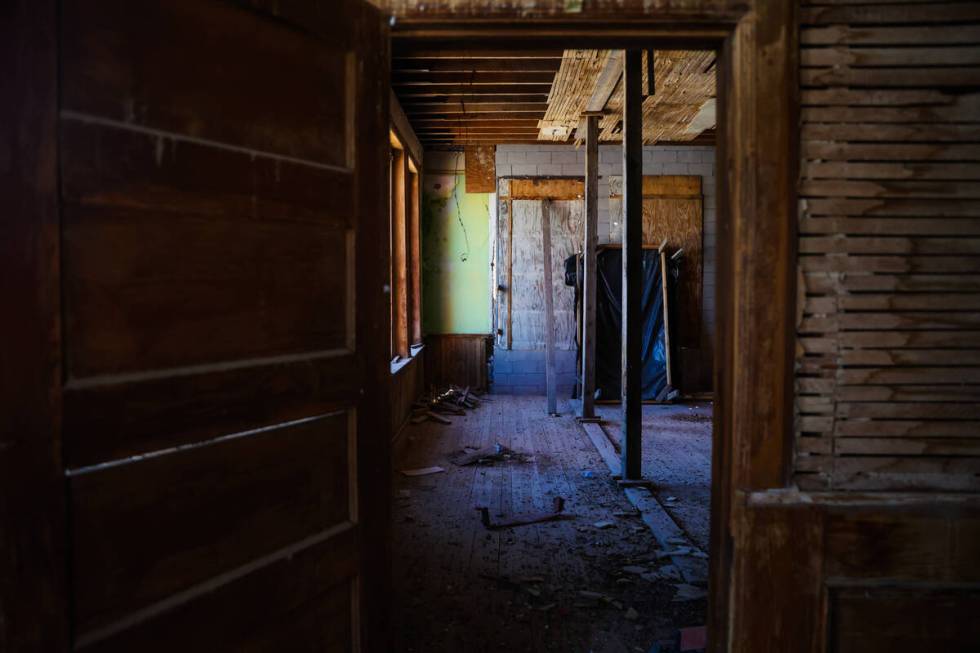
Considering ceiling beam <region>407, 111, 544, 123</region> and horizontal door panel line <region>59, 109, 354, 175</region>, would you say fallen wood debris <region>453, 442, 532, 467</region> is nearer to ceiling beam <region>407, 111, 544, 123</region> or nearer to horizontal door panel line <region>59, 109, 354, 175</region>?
ceiling beam <region>407, 111, 544, 123</region>

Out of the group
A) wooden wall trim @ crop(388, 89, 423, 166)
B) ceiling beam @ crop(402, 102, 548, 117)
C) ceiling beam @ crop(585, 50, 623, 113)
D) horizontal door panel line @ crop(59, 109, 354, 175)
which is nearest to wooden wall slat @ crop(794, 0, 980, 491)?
horizontal door panel line @ crop(59, 109, 354, 175)

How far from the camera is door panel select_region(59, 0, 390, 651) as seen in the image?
123 centimetres

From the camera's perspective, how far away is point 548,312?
24.7 ft

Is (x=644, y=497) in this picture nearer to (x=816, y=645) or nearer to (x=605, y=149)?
(x=816, y=645)

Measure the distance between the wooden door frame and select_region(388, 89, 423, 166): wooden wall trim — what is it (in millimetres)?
4319

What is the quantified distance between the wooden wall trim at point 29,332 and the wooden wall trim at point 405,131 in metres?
4.84

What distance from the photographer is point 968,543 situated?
5.63ft

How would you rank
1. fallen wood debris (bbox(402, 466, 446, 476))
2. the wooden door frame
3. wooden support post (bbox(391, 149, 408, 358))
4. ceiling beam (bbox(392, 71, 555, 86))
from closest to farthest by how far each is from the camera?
the wooden door frame
fallen wood debris (bbox(402, 466, 446, 476))
ceiling beam (bbox(392, 71, 555, 86))
wooden support post (bbox(391, 149, 408, 358))

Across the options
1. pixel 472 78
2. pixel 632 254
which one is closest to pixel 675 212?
pixel 472 78

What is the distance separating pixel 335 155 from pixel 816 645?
1.86 meters

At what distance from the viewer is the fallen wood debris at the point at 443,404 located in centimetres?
677

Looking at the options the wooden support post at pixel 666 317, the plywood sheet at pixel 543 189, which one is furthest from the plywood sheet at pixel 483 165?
the wooden support post at pixel 666 317

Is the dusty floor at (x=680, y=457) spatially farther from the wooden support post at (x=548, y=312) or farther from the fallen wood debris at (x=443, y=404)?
the fallen wood debris at (x=443, y=404)

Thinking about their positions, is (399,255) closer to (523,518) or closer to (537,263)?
(537,263)
